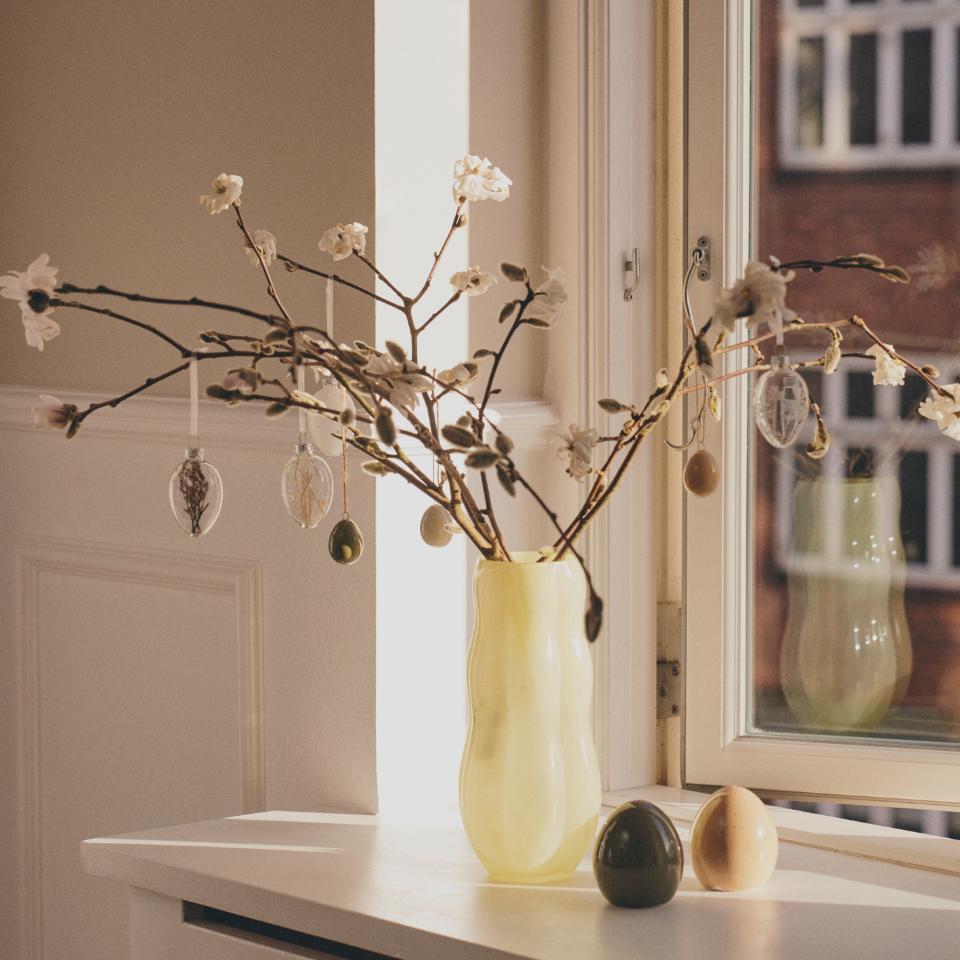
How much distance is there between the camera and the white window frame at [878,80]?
5.61ft

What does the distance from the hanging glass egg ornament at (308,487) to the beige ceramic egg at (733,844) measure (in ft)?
1.55

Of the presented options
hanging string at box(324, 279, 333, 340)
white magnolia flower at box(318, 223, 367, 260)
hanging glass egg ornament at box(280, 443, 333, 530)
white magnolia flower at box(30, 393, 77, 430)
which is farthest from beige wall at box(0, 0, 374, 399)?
white magnolia flower at box(30, 393, 77, 430)

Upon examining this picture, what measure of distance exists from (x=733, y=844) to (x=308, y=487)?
20.5 inches

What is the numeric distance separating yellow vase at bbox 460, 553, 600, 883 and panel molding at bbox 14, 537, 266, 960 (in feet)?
1.51

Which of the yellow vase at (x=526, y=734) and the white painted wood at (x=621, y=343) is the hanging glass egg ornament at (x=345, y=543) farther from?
the white painted wood at (x=621, y=343)

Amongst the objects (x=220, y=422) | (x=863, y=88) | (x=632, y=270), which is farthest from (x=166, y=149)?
(x=863, y=88)

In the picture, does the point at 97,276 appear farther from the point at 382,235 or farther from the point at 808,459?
the point at 808,459

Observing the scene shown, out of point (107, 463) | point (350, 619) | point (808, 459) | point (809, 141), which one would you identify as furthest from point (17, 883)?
point (809, 141)

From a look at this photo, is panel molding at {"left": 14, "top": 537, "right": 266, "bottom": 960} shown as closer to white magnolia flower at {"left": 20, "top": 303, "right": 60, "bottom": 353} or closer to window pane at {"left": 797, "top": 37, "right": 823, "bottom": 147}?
white magnolia flower at {"left": 20, "top": 303, "right": 60, "bottom": 353}

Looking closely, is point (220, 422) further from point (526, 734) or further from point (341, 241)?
point (526, 734)

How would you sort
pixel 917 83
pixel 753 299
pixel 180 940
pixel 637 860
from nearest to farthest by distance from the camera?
pixel 753 299
pixel 637 860
pixel 180 940
pixel 917 83

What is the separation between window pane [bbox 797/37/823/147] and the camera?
178 cm

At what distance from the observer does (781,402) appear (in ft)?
4.30

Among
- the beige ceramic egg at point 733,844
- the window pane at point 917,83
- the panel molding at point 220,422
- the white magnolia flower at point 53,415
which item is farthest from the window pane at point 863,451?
the white magnolia flower at point 53,415
